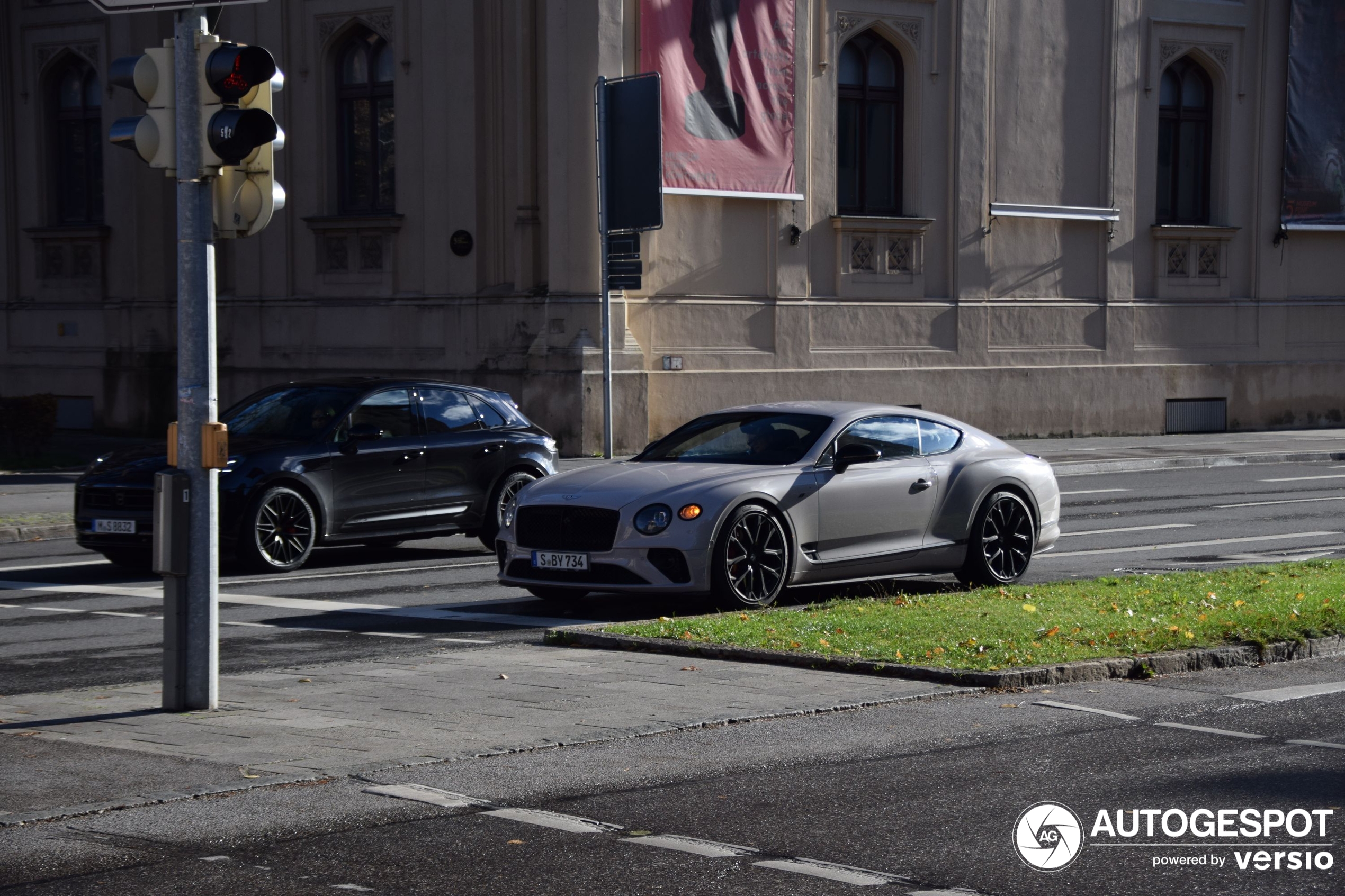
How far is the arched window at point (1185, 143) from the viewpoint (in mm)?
33531

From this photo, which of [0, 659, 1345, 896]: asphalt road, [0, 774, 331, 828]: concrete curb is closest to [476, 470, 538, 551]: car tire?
[0, 659, 1345, 896]: asphalt road

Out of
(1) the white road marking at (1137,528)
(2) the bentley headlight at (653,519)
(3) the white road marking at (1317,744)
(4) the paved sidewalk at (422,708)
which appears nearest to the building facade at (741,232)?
(1) the white road marking at (1137,528)

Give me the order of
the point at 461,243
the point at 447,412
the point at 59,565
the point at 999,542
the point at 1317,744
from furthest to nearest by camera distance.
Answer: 1. the point at 461,243
2. the point at 447,412
3. the point at 59,565
4. the point at 999,542
5. the point at 1317,744

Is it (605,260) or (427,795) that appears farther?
(605,260)

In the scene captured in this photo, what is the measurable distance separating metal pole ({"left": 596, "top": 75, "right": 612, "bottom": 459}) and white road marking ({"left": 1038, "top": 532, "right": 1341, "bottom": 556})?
10109 millimetres

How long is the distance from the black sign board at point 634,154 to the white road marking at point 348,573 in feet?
34.5

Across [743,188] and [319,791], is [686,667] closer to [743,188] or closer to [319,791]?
[319,791]

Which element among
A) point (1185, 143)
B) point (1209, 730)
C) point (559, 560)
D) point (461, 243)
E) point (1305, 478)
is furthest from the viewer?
point (1185, 143)

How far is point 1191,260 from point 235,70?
2775cm

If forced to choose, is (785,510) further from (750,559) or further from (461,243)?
(461,243)

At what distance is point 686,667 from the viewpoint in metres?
9.52

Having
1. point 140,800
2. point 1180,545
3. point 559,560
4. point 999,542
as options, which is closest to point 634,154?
point 1180,545

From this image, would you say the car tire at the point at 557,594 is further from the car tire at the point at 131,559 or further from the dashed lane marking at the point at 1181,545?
the dashed lane marking at the point at 1181,545

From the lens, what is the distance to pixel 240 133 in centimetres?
823
